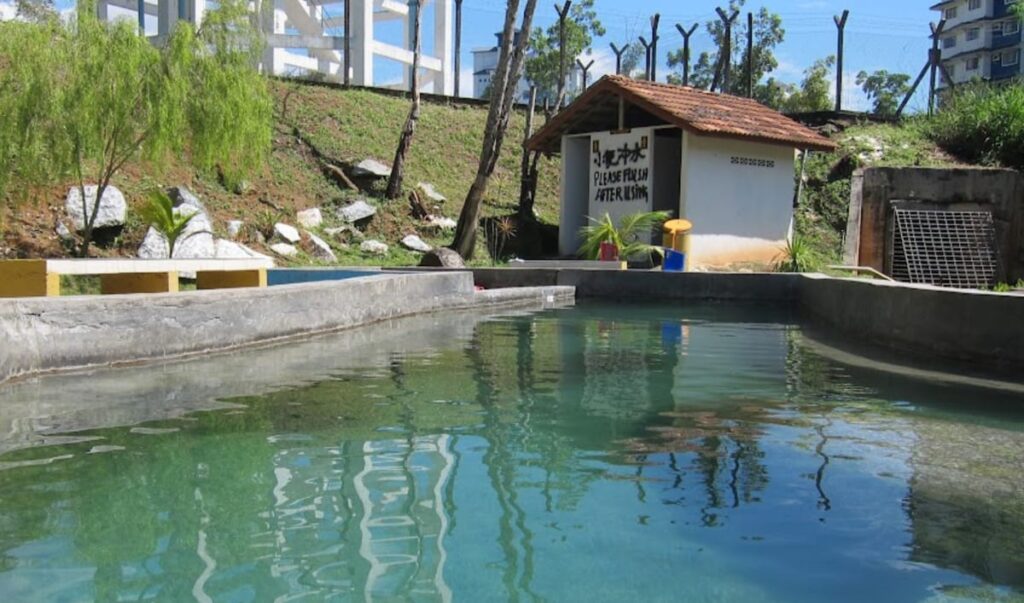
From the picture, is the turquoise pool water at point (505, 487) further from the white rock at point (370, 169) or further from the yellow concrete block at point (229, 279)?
the white rock at point (370, 169)

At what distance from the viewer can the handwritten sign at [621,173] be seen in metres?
21.8

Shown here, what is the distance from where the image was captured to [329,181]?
24422 millimetres

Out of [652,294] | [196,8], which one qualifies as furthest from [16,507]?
[196,8]

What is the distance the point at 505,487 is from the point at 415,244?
18695 mm

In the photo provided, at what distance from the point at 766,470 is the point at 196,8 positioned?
36.6 metres

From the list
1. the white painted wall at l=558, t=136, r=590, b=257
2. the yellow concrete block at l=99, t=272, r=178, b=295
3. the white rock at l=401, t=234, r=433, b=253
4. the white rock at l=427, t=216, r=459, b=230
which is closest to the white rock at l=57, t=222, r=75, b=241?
the yellow concrete block at l=99, t=272, r=178, b=295

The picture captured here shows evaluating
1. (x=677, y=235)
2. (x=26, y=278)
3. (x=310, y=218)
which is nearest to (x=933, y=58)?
(x=677, y=235)

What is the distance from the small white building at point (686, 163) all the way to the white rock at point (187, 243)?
9210 millimetres

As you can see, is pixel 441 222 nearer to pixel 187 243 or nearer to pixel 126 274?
pixel 187 243

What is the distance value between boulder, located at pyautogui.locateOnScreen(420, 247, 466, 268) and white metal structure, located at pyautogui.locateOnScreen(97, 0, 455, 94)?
20.4m

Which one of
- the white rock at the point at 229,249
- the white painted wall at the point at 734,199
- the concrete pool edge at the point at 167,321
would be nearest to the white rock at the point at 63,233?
the white rock at the point at 229,249

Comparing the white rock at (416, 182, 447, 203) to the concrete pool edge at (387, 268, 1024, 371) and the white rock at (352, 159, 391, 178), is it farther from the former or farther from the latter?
the concrete pool edge at (387, 268, 1024, 371)

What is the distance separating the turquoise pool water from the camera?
3.16 meters

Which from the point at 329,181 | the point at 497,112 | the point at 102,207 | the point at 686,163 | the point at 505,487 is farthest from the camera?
the point at 329,181
